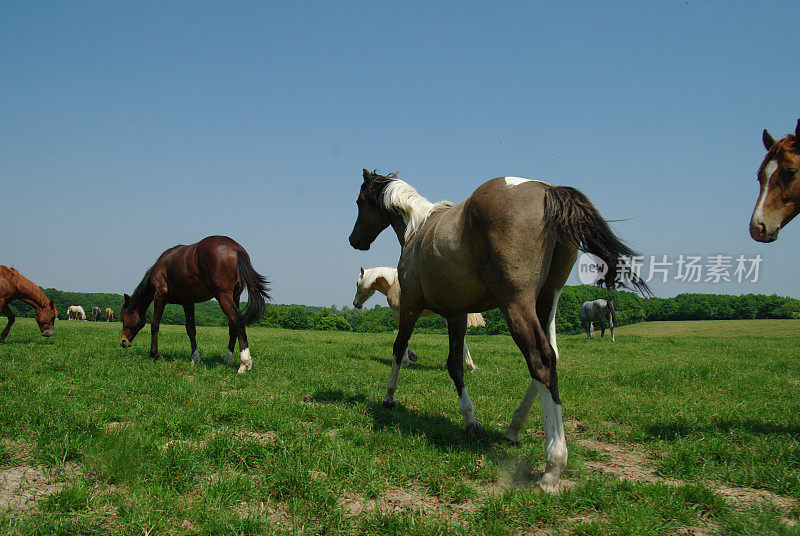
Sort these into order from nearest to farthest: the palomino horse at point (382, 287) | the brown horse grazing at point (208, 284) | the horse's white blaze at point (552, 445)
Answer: the horse's white blaze at point (552, 445), the brown horse grazing at point (208, 284), the palomino horse at point (382, 287)

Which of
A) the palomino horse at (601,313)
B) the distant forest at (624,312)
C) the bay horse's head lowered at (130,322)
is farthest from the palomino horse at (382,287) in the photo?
the distant forest at (624,312)

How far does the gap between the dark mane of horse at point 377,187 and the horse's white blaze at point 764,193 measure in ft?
13.6

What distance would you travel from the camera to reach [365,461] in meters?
3.46

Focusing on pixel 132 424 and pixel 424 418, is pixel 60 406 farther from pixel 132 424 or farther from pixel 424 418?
pixel 424 418

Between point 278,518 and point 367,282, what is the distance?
32.4 ft

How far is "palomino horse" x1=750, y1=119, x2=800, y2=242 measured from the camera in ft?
13.6

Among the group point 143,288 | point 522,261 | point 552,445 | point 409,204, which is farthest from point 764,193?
point 143,288

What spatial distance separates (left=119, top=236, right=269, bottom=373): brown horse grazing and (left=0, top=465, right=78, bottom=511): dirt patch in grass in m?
4.34

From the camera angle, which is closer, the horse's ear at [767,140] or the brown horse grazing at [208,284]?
the horse's ear at [767,140]

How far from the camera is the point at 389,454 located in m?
3.71

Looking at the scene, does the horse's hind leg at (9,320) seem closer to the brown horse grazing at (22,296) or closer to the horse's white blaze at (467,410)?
the brown horse grazing at (22,296)

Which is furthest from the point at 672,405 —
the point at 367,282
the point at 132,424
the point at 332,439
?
the point at 367,282

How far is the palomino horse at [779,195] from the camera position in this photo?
4145mm

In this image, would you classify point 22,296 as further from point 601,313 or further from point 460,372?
point 601,313
